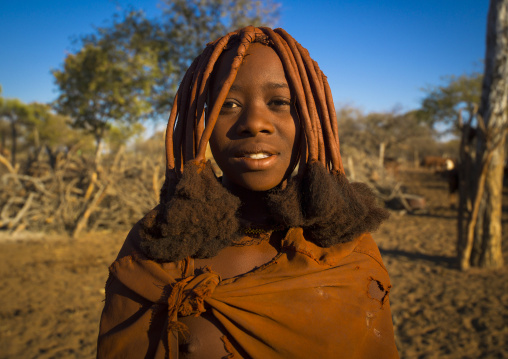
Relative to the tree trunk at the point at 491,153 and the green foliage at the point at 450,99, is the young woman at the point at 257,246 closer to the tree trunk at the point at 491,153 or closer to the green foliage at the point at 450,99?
the tree trunk at the point at 491,153

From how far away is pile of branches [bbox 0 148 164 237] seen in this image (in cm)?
800

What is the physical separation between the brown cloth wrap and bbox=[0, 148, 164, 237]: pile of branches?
22.5ft

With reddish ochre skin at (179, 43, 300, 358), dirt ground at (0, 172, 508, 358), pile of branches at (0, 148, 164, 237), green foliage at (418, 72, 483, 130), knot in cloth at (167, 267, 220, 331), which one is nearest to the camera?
knot in cloth at (167, 267, 220, 331)

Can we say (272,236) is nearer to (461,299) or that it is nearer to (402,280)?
(461,299)

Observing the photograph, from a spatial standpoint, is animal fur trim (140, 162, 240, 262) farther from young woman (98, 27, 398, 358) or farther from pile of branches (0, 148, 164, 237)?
pile of branches (0, 148, 164, 237)

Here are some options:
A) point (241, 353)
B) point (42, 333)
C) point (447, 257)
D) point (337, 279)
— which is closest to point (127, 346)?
point (241, 353)

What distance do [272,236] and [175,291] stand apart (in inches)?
15.4

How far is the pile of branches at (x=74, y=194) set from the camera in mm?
7996

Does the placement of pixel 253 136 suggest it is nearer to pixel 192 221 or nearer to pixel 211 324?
pixel 192 221

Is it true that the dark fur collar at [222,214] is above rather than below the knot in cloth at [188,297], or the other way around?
above

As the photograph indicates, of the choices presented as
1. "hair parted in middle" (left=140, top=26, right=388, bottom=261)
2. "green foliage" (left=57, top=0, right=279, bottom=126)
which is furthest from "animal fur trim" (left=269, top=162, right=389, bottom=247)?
"green foliage" (left=57, top=0, right=279, bottom=126)

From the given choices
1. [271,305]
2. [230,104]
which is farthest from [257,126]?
[271,305]

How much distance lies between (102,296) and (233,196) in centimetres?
458

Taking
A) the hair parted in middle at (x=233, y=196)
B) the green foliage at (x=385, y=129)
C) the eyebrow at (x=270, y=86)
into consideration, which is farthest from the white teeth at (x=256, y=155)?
the green foliage at (x=385, y=129)
